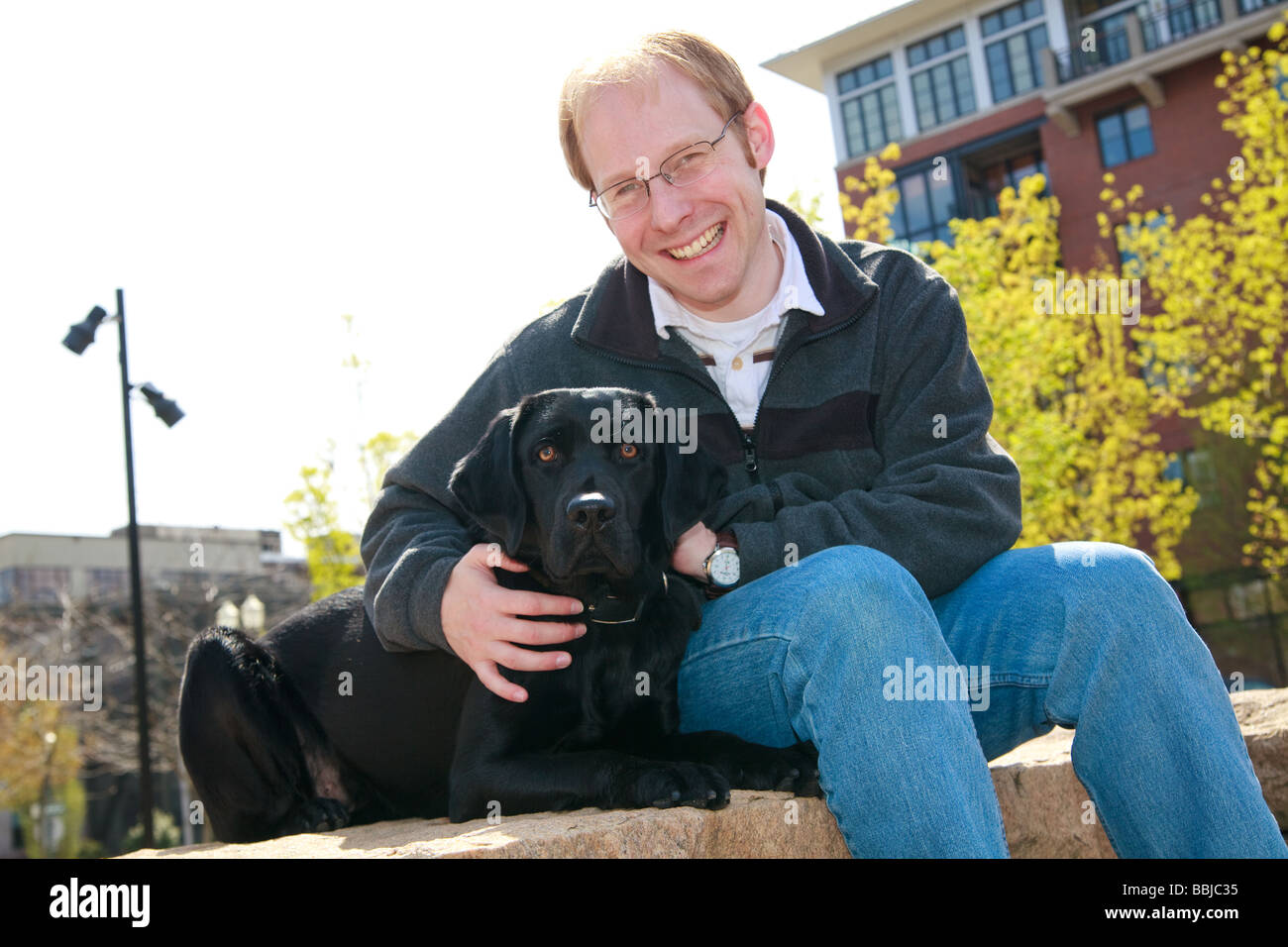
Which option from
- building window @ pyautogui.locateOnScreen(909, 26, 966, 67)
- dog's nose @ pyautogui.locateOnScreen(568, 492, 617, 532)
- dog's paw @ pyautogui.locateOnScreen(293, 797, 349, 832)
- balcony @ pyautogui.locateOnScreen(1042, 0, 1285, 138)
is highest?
building window @ pyautogui.locateOnScreen(909, 26, 966, 67)

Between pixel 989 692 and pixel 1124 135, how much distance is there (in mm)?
31758

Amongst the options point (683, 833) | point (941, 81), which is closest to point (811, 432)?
point (683, 833)

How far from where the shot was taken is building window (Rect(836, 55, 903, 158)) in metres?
33.4

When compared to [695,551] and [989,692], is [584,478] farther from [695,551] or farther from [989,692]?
[989,692]

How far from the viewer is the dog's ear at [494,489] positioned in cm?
318

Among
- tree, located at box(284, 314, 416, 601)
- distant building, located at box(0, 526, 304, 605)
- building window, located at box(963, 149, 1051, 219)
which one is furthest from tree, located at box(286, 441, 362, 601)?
building window, located at box(963, 149, 1051, 219)

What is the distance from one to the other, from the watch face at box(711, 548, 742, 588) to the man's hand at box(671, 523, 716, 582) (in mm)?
45

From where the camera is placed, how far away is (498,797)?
2883 mm

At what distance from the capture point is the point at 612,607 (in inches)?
123

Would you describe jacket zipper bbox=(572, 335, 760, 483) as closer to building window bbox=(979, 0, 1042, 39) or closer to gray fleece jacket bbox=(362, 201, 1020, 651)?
gray fleece jacket bbox=(362, 201, 1020, 651)

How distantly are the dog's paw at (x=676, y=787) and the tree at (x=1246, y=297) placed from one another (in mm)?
13001
